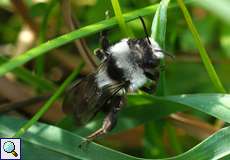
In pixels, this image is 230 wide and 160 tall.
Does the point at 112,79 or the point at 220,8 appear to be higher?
the point at 112,79

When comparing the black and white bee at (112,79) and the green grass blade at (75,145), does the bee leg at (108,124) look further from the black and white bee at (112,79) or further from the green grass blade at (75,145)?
the green grass blade at (75,145)

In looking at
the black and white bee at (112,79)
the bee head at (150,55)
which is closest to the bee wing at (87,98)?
the black and white bee at (112,79)

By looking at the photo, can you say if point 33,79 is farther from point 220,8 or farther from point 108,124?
point 220,8

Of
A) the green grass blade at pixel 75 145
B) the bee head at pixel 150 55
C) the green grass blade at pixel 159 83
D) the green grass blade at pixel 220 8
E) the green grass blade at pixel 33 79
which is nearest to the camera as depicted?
the green grass blade at pixel 220 8

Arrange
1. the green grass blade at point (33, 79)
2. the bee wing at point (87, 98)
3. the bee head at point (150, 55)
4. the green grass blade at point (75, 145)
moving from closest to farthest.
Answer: the green grass blade at point (75, 145) < the bee head at point (150, 55) < the bee wing at point (87, 98) < the green grass blade at point (33, 79)

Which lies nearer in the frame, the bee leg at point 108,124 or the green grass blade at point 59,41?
the green grass blade at point 59,41

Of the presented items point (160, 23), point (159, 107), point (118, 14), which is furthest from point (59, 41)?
point (159, 107)

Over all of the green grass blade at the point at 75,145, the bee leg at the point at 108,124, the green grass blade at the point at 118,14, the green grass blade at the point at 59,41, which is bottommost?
the green grass blade at the point at 75,145
